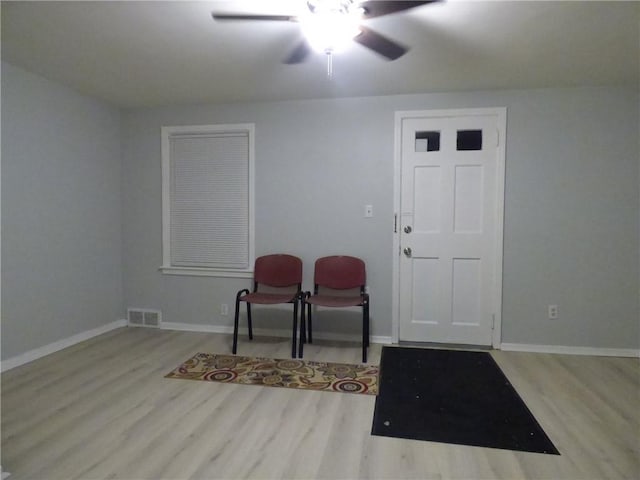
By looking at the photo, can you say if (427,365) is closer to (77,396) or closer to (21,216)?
(77,396)

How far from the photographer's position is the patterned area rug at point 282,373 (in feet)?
8.34

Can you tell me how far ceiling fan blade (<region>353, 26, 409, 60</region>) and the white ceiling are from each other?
53 mm

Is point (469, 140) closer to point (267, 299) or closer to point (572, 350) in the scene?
point (572, 350)

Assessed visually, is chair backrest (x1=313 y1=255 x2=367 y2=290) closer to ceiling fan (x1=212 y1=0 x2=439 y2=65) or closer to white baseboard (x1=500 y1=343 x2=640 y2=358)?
white baseboard (x1=500 y1=343 x2=640 y2=358)

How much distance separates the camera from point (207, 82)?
299 centimetres

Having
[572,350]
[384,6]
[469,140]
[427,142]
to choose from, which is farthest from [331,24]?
[572,350]

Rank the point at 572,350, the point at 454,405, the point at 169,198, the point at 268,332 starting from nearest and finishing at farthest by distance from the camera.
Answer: the point at 454,405, the point at 572,350, the point at 268,332, the point at 169,198

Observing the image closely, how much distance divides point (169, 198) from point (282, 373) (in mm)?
2166

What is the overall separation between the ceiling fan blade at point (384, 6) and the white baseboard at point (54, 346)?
134 inches

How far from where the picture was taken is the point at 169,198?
3.73 m

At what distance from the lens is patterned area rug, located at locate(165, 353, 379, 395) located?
2.54 meters

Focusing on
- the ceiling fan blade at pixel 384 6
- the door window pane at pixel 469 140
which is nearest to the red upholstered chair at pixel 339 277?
the door window pane at pixel 469 140

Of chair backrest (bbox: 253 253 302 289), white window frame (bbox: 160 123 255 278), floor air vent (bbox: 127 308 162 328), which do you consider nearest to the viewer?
chair backrest (bbox: 253 253 302 289)

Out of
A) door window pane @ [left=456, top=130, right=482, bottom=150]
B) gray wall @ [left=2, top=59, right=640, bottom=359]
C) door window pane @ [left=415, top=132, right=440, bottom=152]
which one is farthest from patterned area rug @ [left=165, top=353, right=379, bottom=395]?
door window pane @ [left=456, top=130, right=482, bottom=150]
